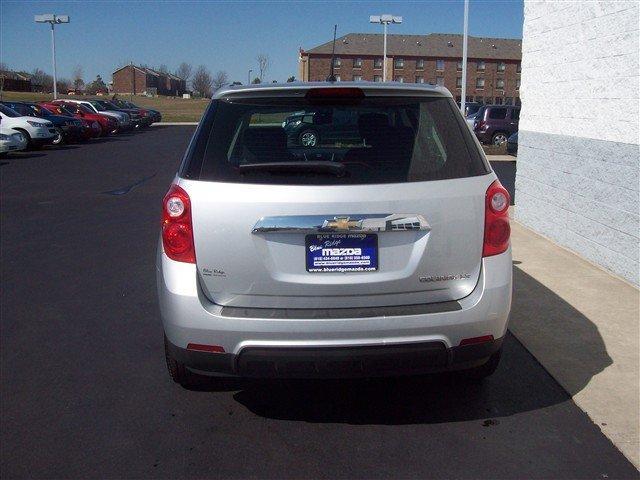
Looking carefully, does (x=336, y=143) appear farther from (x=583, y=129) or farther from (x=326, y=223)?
(x=583, y=129)

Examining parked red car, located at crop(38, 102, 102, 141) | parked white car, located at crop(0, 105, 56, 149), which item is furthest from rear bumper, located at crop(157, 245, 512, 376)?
parked red car, located at crop(38, 102, 102, 141)

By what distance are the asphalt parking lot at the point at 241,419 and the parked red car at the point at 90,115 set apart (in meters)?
30.5

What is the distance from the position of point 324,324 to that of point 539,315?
3.04 meters

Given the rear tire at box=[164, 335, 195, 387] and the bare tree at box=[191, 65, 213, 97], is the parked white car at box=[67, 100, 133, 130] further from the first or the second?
the bare tree at box=[191, 65, 213, 97]

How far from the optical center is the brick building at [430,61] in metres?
92.3

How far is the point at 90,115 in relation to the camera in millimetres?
35562

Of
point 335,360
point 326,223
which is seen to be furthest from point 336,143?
point 335,360

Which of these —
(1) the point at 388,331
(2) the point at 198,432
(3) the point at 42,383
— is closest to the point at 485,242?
(1) the point at 388,331

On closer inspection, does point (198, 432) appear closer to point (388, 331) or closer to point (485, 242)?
point (388, 331)

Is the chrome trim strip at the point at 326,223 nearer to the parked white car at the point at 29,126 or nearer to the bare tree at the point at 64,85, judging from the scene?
the parked white car at the point at 29,126

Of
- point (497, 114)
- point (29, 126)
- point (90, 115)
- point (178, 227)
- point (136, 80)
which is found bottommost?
point (178, 227)

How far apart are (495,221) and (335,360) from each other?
107 centimetres

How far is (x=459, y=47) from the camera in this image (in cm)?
9419

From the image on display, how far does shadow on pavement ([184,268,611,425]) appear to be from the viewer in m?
4.21
